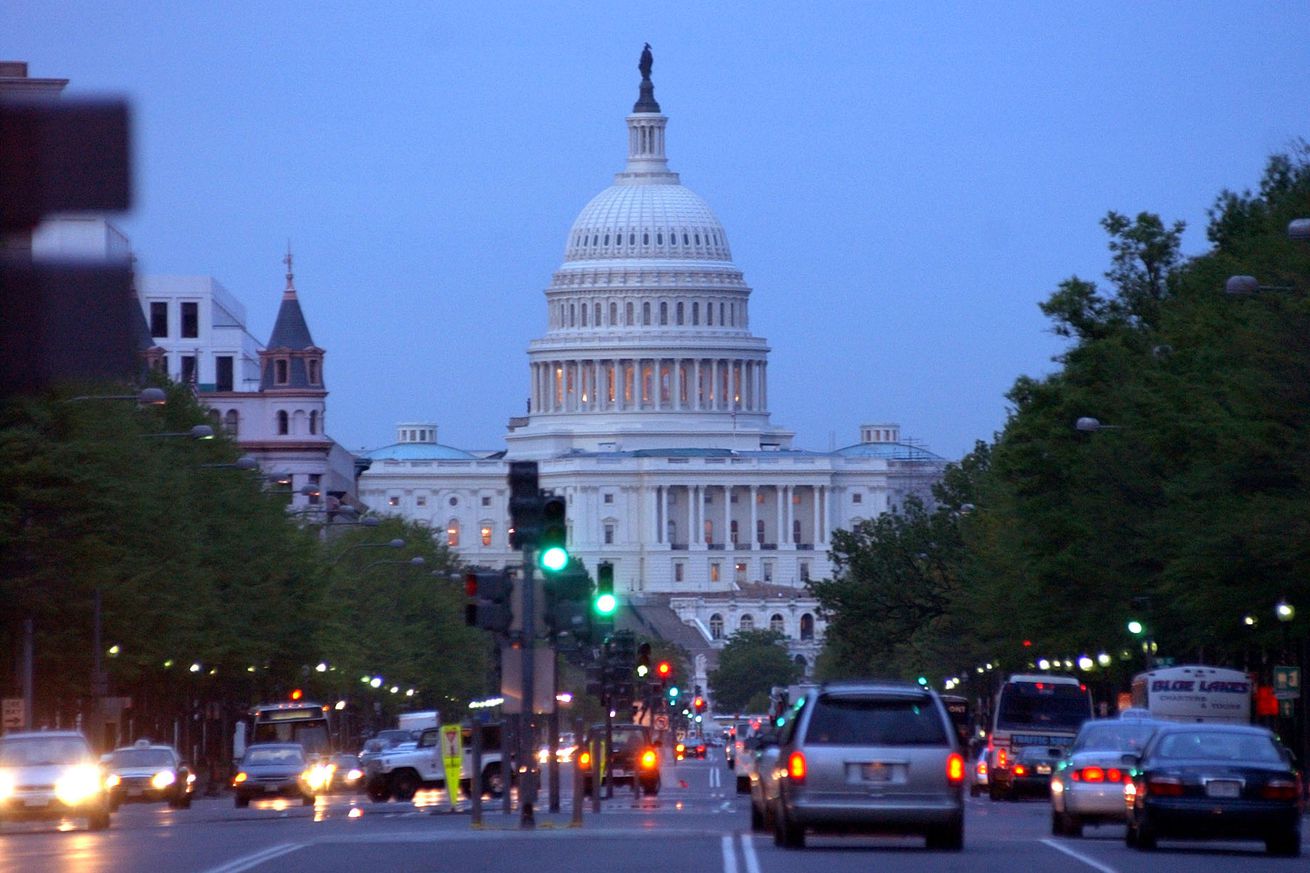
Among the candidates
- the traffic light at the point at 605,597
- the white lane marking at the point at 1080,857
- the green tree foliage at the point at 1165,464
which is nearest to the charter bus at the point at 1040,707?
the green tree foliage at the point at 1165,464

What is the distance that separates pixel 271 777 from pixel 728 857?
33.5 meters

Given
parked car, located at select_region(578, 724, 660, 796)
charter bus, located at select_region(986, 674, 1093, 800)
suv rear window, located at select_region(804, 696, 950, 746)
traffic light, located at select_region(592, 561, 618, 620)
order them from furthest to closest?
charter bus, located at select_region(986, 674, 1093, 800) < parked car, located at select_region(578, 724, 660, 796) < traffic light, located at select_region(592, 561, 618, 620) < suv rear window, located at select_region(804, 696, 950, 746)

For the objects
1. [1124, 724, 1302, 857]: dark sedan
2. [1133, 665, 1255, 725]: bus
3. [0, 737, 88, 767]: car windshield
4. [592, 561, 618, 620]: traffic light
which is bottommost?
[1124, 724, 1302, 857]: dark sedan

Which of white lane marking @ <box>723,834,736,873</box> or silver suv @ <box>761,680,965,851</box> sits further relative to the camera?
silver suv @ <box>761,680,965,851</box>

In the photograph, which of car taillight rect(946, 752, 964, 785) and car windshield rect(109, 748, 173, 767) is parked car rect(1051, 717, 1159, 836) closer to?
car taillight rect(946, 752, 964, 785)

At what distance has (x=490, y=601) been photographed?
28.1m

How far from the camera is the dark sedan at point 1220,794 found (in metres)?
24.4

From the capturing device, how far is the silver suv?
73.7 ft

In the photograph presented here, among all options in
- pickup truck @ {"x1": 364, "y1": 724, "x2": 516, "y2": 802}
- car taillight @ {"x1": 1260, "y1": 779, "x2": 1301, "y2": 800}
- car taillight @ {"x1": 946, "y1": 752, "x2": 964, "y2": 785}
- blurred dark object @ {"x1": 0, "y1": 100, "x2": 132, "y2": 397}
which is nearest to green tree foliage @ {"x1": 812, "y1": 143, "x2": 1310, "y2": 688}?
pickup truck @ {"x1": 364, "y1": 724, "x2": 516, "y2": 802}

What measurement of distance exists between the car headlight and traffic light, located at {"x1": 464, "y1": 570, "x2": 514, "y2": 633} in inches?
279

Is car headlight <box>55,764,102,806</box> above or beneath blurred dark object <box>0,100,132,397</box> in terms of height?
beneath

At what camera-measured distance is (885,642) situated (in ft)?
371

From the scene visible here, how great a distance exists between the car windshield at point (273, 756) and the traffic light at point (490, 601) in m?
27.0

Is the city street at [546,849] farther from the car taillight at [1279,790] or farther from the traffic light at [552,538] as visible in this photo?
the traffic light at [552,538]
